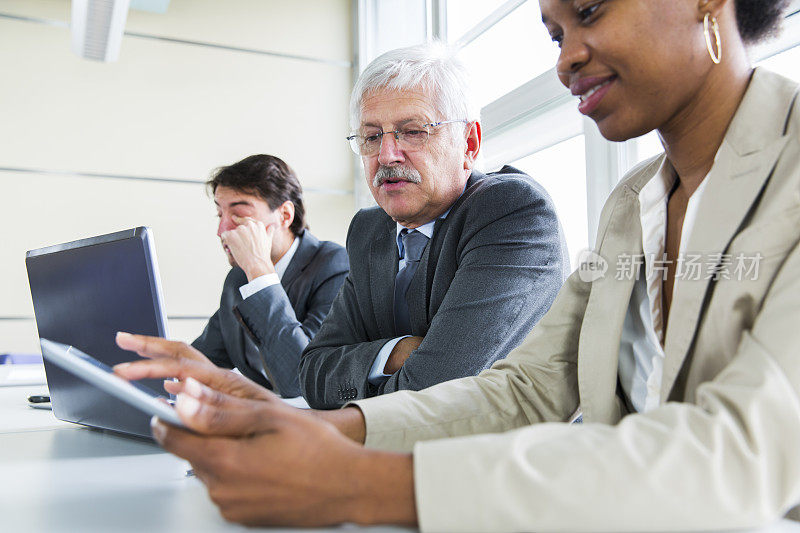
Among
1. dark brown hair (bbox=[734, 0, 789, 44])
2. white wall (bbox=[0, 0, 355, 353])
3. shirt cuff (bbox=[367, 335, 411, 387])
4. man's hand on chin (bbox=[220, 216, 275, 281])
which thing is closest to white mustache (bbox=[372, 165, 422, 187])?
shirt cuff (bbox=[367, 335, 411, 387])

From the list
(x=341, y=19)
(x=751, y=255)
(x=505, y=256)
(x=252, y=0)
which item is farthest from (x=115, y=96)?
(x=751, y=255)

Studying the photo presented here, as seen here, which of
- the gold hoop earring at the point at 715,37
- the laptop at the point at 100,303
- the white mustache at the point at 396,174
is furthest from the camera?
the white mustache at the point at 396,174

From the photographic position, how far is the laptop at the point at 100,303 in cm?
106

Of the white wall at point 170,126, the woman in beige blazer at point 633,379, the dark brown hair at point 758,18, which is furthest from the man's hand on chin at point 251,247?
the dark brown hair at point 758,18

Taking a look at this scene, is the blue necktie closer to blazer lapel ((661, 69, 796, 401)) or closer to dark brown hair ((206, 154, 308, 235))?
blazer lapel ((661, 69, 796, 401))

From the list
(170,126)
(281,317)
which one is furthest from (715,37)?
(170,126)

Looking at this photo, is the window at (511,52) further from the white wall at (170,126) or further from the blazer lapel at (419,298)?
the white wall at (170,126)

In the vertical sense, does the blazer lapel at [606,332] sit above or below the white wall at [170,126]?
below

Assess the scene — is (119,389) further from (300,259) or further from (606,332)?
(300,259)

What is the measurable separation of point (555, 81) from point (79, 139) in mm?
2419

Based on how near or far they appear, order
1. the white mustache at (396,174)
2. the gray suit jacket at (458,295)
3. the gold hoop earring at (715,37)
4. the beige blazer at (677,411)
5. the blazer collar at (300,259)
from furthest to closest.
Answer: the blazer collar at (300,259) → the white mustache at (396,174) → the gray suit jacket at (458,295) → the gold hoop earring at (715,37) → the beige blazer at (677,411)

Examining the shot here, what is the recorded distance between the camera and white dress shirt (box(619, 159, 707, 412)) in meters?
1.01

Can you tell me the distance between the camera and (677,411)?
63cm

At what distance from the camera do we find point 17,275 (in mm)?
3275
